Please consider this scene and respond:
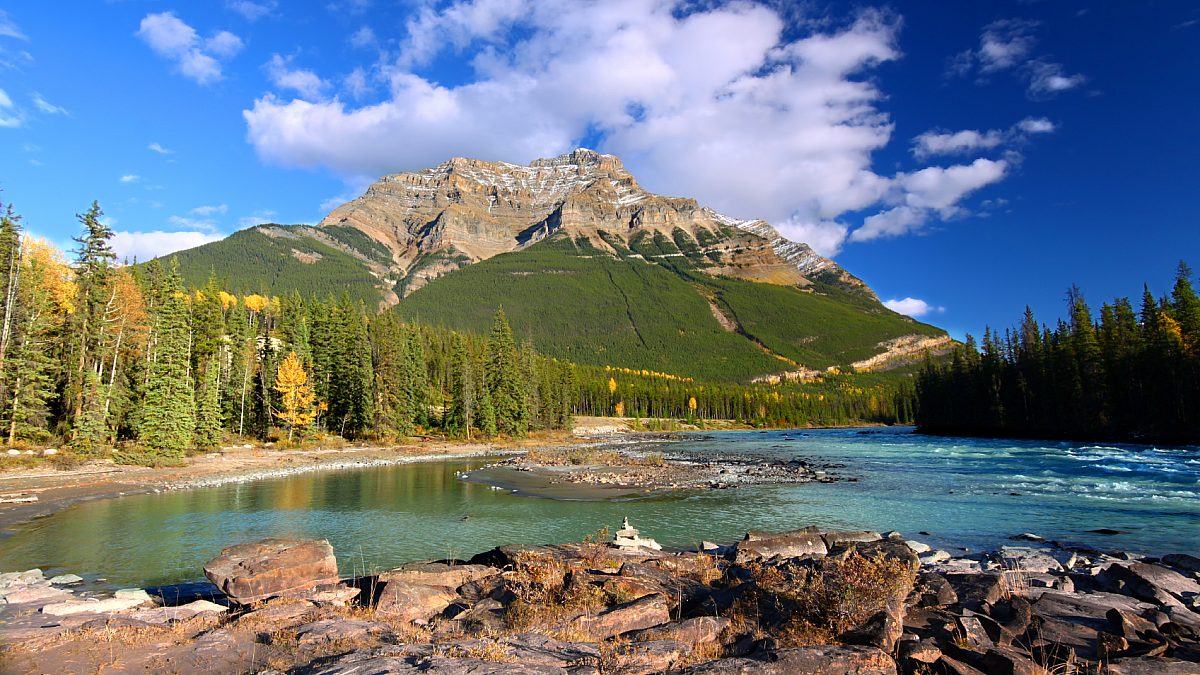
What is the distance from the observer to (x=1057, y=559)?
17031 millimetres

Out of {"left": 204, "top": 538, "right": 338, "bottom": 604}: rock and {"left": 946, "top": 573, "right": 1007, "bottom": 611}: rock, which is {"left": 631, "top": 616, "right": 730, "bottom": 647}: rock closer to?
{"left": 946, "top": 573, "right": 1007, "bottom": 611}: rock

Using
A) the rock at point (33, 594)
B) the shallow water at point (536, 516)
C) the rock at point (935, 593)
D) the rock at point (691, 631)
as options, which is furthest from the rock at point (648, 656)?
the rock at point (33, 594)

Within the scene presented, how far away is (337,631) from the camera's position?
9.39m

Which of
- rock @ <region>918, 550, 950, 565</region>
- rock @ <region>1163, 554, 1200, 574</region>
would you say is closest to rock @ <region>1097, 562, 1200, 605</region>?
rock @ <region>1163, 554, 1200, 574</region>

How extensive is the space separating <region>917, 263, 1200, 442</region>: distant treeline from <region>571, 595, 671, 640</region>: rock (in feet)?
242

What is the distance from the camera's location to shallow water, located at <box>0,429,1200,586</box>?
19.0m

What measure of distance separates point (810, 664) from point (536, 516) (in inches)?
769

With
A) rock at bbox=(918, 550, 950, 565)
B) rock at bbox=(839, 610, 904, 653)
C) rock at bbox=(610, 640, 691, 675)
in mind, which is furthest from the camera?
rock at bbox=(918, 550, 950, 565)

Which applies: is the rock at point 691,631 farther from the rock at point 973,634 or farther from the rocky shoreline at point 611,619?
the rock at point 973,634

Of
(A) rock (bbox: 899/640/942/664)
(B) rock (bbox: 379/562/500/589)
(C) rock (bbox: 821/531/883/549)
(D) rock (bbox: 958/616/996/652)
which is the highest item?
(A) rock (bbox: 899/640/942/664)

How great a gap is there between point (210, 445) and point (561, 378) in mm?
65186

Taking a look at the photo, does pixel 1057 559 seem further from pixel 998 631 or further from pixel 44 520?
pixel 44 520

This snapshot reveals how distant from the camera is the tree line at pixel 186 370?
1464 inches

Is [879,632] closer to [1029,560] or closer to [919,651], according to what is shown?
[919,651]
